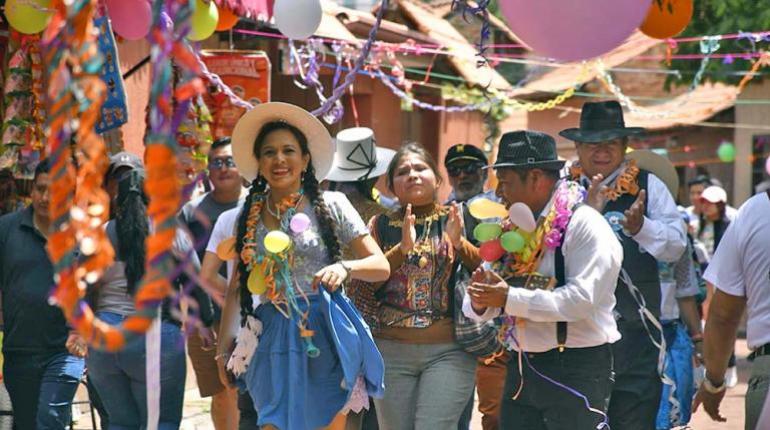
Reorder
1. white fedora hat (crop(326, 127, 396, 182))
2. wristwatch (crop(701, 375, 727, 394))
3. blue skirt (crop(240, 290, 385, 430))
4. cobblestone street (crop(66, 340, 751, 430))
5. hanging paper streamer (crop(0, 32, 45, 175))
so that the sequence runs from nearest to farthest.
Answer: wristwatch (crop(701, 375, 727, 394)) → blue skirt (crop(240, 290, 385, 430)) → white fedora hat (crop(326, 127, 396, 182)) → hanging paper streamer (crop(0, 32, 45, 175)) → cobblestone street (crop(66, 340, 751, 430))

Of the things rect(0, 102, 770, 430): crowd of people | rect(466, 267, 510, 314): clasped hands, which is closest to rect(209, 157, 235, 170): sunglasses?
rect(0, 102, 770, 430): crowd of people

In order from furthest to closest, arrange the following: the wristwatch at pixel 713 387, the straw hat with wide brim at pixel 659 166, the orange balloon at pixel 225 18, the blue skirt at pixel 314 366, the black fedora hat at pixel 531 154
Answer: the straw hat with wide brim at pixel 659 166 < the orange balloon at pixel 225 18 < the black fedora hat at pixel 531 154 < the blue skirt at pixel 314 366 < the wristwatch at pixel 713 387

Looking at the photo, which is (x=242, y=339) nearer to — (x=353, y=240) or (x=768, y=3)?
(x=353, y=240)

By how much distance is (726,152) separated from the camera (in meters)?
27.1

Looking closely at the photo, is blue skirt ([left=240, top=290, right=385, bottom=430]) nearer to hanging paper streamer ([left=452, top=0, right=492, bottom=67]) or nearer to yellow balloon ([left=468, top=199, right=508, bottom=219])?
yellow balloon ([left=468, top=199, right=508, bottom=219])

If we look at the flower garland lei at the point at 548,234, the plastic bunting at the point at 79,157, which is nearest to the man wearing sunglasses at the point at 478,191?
the flower garland lei at the point at 548,234

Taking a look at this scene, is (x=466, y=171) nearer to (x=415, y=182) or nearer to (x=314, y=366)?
(x=415, y=182)

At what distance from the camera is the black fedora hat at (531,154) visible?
20.6 ft

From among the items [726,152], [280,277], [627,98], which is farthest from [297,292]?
[726,152]

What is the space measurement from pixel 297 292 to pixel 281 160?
0.65 meters

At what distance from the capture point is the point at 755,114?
90.6 feet

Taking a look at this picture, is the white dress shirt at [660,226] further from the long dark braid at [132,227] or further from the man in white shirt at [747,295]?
the long dark braid at [132,227]

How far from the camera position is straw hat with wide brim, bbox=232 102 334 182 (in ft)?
21.4

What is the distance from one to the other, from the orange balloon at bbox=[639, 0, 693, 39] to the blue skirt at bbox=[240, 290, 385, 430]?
191cm
